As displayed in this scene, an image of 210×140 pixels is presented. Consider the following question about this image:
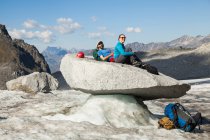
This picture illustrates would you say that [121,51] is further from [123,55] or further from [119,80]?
[119,80]

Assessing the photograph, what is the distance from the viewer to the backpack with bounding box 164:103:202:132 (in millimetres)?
14086

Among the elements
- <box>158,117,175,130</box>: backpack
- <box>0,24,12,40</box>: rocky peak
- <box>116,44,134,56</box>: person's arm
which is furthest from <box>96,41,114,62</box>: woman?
<box>0,24,12,40</box>: rocky peak

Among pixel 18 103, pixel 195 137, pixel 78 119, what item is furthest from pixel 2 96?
pixel 195 137

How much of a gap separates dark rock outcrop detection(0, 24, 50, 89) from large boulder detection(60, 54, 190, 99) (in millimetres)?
49112

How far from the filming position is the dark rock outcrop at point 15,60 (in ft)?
239

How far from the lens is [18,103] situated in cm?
2253

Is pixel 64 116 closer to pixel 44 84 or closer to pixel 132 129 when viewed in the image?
pixel 132 129

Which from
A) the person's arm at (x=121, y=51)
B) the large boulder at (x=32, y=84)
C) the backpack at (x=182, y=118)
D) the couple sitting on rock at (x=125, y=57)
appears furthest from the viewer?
the large boulder at (x=32, y=84)

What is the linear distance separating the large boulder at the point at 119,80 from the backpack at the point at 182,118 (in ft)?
2.61

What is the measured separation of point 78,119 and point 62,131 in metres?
1.84

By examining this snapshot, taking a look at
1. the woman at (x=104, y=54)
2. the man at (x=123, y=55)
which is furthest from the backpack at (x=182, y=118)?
the woman at (x=104, y=54)

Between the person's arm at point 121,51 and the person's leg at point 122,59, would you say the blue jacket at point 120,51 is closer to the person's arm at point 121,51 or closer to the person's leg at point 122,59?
the person's arm at point 121,51

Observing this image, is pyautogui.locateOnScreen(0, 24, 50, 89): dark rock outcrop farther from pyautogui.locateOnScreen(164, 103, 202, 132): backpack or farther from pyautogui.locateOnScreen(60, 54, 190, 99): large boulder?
pyautogui.locateOnScreen(164, 103, 202, 132): backpack

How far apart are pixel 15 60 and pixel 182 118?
81720 mm
